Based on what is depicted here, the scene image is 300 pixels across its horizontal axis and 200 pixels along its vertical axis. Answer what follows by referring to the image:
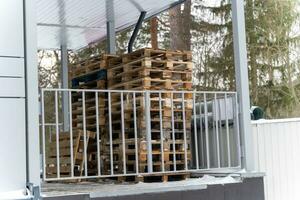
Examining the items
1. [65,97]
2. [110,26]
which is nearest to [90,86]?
[65,97]

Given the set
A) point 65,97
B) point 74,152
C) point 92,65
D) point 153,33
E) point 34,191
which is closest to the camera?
point 34,191

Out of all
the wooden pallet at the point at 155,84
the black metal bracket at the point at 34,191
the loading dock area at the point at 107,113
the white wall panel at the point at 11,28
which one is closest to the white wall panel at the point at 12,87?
the loading dock area at the point at 107,113

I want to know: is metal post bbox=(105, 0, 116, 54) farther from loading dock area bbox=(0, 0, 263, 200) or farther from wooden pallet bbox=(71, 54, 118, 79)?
wooden pallet bbox=(71, 54, 118, 79)

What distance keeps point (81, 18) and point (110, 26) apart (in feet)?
2.20

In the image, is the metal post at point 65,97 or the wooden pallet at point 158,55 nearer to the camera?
the wooden pallet at point 158,55

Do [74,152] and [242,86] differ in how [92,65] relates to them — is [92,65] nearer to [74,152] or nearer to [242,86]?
[74,152]

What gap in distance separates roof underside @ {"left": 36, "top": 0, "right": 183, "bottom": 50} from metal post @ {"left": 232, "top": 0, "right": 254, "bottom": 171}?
2623 millimetres

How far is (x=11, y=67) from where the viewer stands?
19.2 feet

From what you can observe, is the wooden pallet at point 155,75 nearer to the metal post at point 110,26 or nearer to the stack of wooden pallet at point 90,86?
the stack of wooden pallet at point 90,86

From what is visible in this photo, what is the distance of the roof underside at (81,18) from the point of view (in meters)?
10.0

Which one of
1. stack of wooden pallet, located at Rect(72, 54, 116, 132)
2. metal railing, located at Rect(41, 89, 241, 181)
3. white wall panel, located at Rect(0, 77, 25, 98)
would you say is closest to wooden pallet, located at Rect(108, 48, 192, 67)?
metal railing, located at Rect(41, 89, 241, 181)

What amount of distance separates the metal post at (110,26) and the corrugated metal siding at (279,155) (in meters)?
3.56

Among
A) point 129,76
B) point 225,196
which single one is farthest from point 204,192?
point 129,76

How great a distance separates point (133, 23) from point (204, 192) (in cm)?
588
